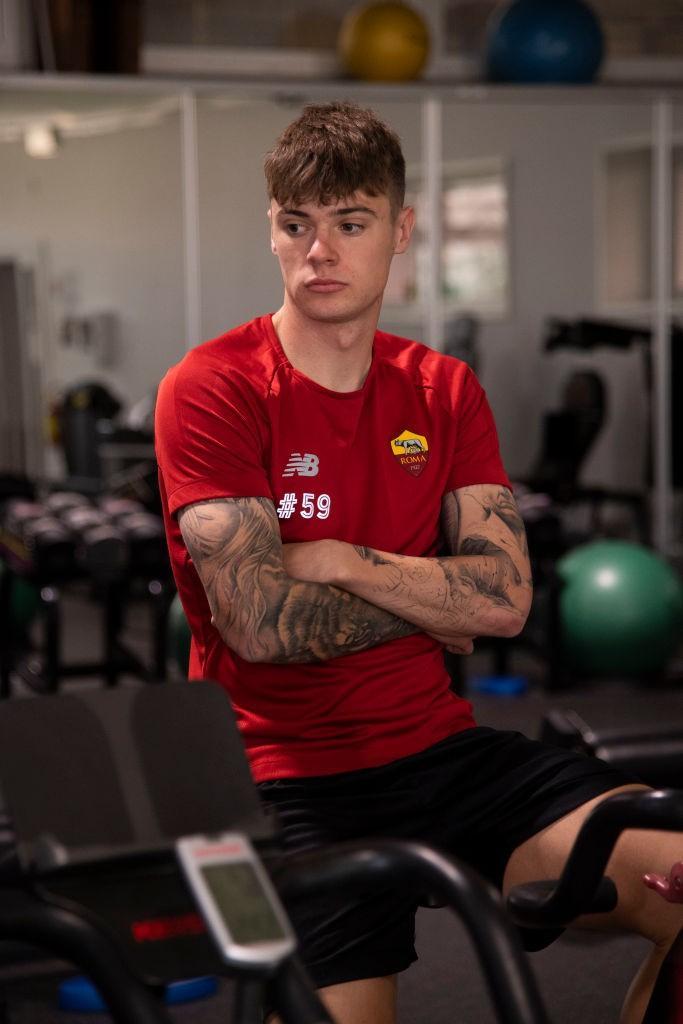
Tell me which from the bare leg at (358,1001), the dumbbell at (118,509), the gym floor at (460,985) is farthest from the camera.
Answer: the dumbbell at (118,509)

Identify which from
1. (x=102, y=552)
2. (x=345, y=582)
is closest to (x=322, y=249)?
(x=345, y=582)

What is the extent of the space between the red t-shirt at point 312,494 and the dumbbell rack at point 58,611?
2593 millimetres

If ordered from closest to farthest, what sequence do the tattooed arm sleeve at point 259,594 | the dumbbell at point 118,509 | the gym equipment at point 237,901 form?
Answer: the gym equipment at point 237,901 → the tattooed arm sleeve at point 259,594 → the dumbbell at point 118,509

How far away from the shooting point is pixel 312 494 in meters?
1.61

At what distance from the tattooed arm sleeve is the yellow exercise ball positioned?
13.7 ft

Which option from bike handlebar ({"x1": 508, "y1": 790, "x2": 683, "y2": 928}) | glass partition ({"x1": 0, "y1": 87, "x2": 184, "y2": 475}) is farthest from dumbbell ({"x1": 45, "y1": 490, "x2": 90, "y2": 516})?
bike handlebar ({"x1": 508, "y1": 790, "x2": 683, "y2": 928})

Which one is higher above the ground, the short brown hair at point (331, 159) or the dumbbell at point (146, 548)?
the short brown hair at point (331, 159)

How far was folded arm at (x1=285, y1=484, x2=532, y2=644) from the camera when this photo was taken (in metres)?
1.56

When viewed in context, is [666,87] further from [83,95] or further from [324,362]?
[324,362]

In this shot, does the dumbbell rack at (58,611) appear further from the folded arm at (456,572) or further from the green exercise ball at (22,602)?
the folded arm at (456,572)

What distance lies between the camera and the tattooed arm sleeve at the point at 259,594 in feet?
4.99

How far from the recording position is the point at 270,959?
2.59 ft

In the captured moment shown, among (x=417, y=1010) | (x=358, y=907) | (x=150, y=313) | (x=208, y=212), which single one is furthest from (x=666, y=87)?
(x=358, y=907)

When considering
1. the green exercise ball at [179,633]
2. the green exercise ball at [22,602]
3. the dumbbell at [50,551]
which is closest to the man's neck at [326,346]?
the green exercise ball at [179,633]
